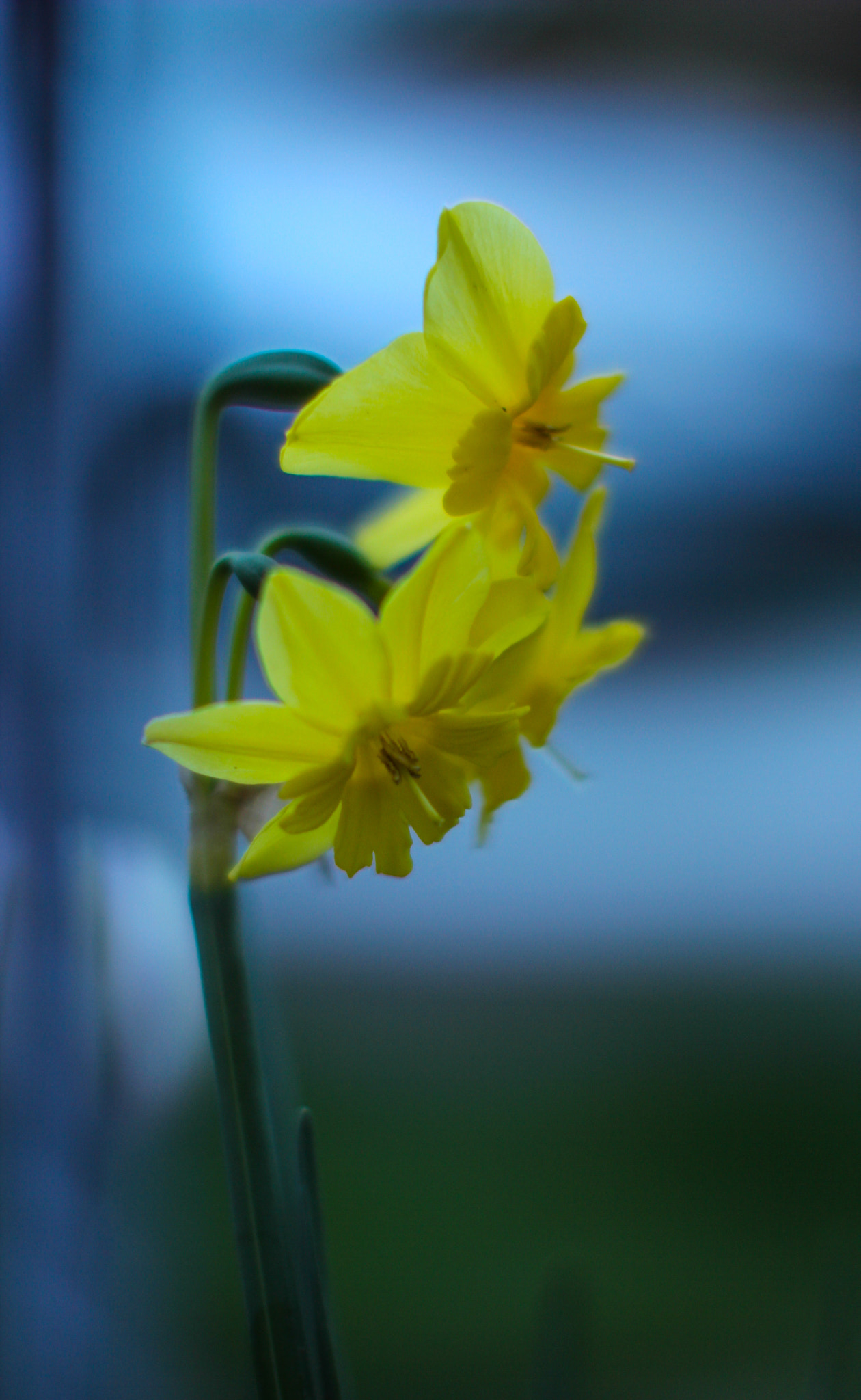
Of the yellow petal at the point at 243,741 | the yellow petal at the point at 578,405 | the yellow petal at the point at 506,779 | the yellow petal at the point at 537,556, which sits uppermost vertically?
the yellow petal at the point at 578,405

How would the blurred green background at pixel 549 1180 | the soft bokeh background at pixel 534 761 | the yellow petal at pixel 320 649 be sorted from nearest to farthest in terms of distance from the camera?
the yellow petal at pixel 320 649
the soft bokeh background at pixel 534 761
the blurred green background at pixel 549 1180

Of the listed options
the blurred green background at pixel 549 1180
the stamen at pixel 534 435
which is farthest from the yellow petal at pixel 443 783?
the blurred green background at pixel 549 1180

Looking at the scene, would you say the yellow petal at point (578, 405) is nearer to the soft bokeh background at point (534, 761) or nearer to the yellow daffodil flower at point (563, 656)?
the yellow daffodil flower at point (563, 656)

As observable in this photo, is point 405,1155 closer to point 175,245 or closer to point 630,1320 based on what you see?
point 630,1320

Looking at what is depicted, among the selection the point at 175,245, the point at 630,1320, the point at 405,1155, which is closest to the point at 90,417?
the point at 175,245

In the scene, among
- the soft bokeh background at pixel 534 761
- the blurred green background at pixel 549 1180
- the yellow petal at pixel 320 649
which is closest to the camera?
the yellow petal at pixel 320 649

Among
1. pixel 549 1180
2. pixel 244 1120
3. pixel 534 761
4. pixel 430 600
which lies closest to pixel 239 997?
pixel 244 1120

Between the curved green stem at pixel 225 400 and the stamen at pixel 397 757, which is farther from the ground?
the curved green stem at pixel 225 400

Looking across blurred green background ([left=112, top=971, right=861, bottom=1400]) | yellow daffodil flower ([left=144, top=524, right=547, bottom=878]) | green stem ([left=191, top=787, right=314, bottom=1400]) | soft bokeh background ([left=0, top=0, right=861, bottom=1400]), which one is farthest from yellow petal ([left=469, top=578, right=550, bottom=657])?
blurred green background ([left=112, top=971, right=861, bottom=1400])
